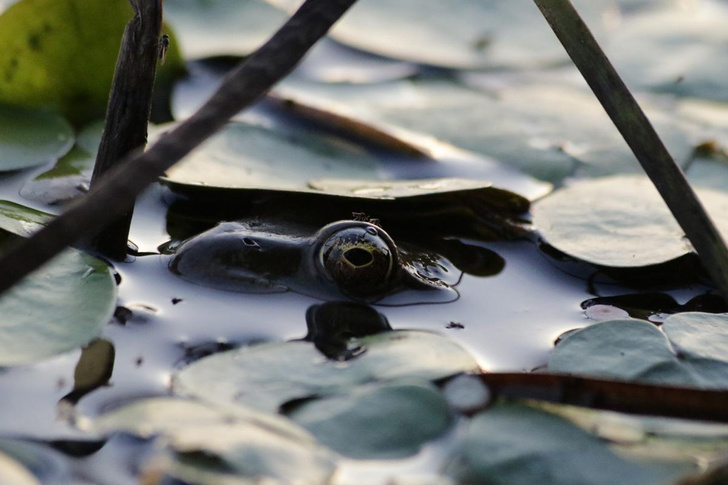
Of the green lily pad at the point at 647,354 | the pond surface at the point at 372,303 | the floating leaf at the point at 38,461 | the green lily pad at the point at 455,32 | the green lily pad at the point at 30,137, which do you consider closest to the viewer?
the floating leaf at the point at 38,461

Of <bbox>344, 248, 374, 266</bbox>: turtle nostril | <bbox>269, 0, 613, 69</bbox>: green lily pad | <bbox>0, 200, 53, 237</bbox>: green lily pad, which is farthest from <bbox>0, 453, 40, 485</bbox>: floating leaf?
<bbox>269, 0, 613, 69</bbox>: green lily pad

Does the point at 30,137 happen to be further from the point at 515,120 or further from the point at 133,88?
the point at 515,120

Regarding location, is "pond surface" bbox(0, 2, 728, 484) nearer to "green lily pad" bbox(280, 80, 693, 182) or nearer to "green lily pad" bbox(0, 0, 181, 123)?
"green lily pad" bbox(280, 80, 693, 182)

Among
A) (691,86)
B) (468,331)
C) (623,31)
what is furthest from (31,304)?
(623,31)

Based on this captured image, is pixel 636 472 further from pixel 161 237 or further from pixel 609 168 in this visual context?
pixel 609 168

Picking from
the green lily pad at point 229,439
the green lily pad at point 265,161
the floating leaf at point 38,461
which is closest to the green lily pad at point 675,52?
the green lily pad at point 265,161

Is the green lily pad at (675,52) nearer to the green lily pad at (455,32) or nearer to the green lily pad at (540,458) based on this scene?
the green lily pad at (455,32)

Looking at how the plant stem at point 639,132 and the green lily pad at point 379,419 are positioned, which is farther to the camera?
the plant stem at point 639,132
